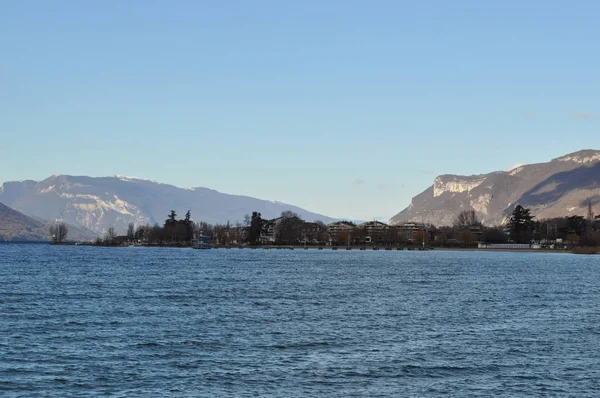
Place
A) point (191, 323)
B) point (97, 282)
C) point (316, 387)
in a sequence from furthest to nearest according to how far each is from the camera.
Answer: point (97, 282) → point (191, 323) → point (316, 387)

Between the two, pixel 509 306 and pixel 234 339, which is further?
pixel 509 306

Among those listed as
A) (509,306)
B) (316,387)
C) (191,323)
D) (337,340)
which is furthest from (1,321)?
(509,306)

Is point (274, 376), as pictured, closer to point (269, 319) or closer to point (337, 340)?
point (337, 340)

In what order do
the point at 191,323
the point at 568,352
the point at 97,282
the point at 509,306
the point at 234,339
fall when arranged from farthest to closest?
the point at 97,282, the point at 509,306, the point at 191,323, the point at 234,339, the point at 568,352

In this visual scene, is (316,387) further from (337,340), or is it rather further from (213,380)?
(337,340)

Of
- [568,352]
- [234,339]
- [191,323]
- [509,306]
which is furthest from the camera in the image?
[509,306]

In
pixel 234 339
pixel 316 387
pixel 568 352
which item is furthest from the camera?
pixel 234 339

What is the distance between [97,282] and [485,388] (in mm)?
80558

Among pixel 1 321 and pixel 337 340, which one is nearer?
pixel 337 340

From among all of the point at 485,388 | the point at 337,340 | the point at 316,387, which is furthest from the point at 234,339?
the point at 485,388

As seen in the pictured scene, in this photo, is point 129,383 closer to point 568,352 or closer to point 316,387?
point 316,387

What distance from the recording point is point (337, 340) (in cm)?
5297

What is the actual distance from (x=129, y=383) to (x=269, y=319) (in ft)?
85.5

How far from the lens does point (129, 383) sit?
3909cm
